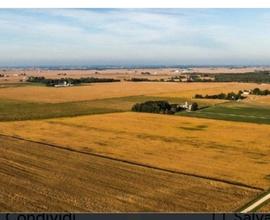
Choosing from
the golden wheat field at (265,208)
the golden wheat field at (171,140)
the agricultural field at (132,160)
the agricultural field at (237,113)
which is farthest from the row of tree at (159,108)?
the golden wheat field at (265,208)

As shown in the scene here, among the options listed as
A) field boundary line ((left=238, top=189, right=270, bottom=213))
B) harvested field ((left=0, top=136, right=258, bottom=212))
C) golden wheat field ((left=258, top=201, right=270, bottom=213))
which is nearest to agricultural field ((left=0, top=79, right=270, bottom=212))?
harvested field ((left=0, top=136, right=258, bottom=212))

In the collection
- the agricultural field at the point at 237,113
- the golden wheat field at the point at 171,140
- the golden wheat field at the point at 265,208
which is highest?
the agricultural field at the point at 237,113

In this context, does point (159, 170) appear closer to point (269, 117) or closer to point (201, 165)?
point (201, 165)

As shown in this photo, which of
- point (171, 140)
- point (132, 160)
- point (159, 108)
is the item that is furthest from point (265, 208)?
point (159, 108)

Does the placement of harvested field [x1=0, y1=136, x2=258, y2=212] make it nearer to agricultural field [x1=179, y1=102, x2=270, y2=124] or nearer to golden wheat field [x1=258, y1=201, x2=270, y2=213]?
golden wheat field [x1=258, y1=201, x2=270, y2=213]

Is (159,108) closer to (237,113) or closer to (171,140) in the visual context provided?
(237,113)

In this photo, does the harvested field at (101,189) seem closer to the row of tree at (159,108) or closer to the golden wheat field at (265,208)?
the golden wheat field at (265,208)
